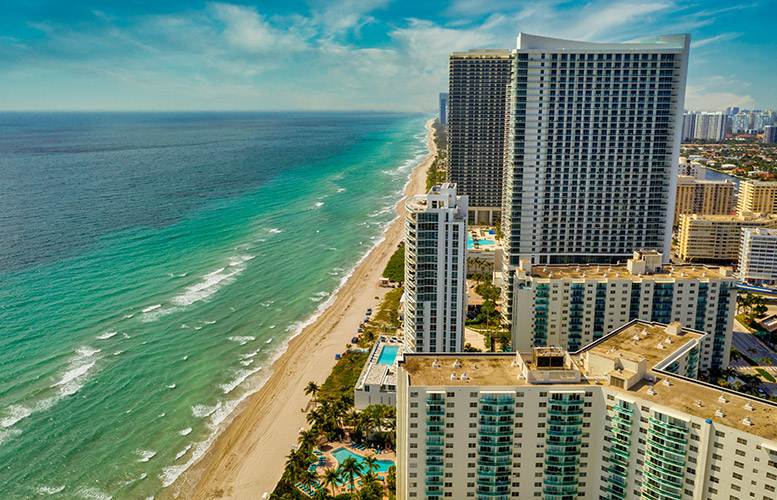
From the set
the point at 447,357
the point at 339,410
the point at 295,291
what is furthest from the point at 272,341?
the point at 447,357

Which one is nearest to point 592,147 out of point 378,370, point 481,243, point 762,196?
point 481,243

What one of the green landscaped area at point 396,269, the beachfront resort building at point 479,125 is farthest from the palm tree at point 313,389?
the beachfront resort building at point 479,125

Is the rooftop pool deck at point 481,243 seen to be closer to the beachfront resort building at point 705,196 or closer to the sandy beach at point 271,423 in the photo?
the sandy beach at point 271,423

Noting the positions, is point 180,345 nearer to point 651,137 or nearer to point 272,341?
point 272,341

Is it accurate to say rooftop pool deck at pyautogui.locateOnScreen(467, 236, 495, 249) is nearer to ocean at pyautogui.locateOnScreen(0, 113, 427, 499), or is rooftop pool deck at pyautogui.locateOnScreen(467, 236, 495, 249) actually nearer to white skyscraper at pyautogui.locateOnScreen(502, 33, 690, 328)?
ocean at pyautogui.locateOnScreen(0, 113, 427, 499)

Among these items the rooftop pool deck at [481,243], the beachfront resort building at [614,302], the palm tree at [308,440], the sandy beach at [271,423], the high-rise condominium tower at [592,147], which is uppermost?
the high-rise condominium tower at [592,147]

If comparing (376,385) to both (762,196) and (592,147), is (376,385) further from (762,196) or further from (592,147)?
(762,196)
